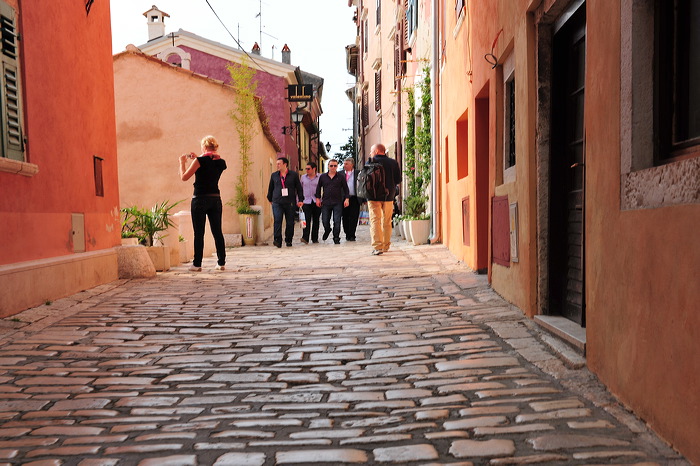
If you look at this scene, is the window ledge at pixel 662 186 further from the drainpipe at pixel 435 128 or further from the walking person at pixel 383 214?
the drainpipe at pixel 435 128

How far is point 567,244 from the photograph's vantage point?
4992 mm

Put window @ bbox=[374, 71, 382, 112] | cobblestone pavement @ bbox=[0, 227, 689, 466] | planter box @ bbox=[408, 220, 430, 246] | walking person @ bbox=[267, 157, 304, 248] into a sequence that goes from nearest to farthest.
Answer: cobblestone pavement @ bbox=[0, 227, 689, 466]
planter box @ bbox=[408, 220, 430, 246]
walking person @ bbox=[267, 157, 304, 248]
window @ bbox=[374, 71, 382, 112]

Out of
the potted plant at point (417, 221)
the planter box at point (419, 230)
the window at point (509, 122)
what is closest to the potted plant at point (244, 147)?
the potted plant at point (417, 221)

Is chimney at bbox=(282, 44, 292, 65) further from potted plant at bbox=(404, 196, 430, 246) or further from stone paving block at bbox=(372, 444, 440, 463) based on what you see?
stone paving block at bbox=(372, 444, 440, 463)

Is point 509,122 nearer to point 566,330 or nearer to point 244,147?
point 566,330

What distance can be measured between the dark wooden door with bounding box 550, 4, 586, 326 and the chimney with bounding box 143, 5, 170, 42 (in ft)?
94.5

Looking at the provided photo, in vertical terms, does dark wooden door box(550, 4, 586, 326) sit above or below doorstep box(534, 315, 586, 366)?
above

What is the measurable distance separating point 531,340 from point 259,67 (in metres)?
27.2

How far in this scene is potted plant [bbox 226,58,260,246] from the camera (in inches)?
629

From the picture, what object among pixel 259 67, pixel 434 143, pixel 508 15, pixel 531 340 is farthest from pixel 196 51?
pixel 531 340

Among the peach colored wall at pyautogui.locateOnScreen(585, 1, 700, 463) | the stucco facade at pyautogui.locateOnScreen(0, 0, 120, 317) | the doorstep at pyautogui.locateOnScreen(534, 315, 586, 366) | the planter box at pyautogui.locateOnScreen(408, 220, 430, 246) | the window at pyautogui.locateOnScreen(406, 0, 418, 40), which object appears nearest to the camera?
the peach colored wall at pyautogui.locateOnScreen(585, 1, 700, 463)

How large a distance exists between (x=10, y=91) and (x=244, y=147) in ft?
33.3

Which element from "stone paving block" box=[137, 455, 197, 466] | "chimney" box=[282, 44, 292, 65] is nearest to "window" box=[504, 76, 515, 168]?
"stone paving block" box=[137, 455, 197, 466]

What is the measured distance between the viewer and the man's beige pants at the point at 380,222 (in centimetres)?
1170
